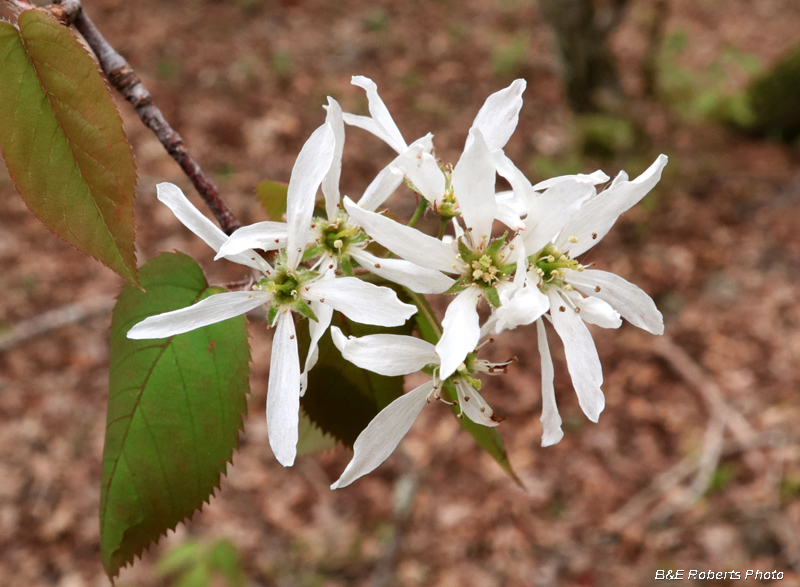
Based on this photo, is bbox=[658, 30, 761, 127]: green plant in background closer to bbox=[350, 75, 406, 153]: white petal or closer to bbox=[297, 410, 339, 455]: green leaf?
bbox=[350, 75, 406, 153]: white petal

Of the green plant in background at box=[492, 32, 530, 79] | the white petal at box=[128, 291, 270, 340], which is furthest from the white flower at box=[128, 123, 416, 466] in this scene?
the green plant in background at box=[492, 32, 530, 79]

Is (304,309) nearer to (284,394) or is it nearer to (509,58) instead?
(284,394)

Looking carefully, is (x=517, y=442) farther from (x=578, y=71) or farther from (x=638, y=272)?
(x=578, y=71)

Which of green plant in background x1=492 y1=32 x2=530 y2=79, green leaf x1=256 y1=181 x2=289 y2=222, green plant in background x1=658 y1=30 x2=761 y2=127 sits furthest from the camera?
green plant in background x1=492 y1=32 x2=530 y2=79

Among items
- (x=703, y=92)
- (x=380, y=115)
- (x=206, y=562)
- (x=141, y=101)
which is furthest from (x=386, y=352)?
(x=703, y=92)

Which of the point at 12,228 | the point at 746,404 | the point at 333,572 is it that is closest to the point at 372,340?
the point at 333,572

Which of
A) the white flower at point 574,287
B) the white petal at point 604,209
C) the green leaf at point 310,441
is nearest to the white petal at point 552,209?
the white flower at point 574,287
